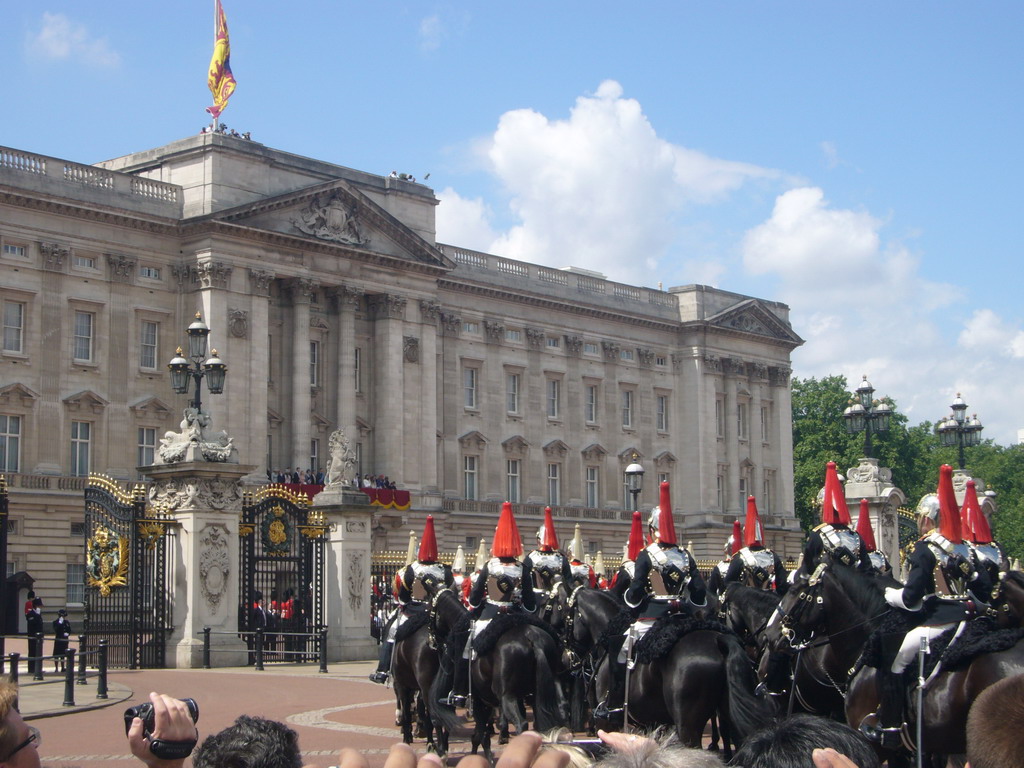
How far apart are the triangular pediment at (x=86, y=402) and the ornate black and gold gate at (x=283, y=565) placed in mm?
22325

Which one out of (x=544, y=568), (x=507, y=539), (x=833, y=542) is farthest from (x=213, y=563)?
(x=833, y=542)

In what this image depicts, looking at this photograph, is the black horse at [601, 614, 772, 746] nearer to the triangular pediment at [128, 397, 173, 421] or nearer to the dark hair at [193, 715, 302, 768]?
the dark hair at [193, 715, 302, 768]

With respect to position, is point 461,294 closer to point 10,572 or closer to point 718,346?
point 718,346

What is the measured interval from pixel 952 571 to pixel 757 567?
23.5 feet

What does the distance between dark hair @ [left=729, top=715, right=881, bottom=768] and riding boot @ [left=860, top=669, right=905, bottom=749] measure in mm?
7150

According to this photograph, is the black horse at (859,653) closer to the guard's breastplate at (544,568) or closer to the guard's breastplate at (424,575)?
the guard's breastplate at (544,568)

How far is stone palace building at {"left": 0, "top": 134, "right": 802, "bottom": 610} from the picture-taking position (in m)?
50.9

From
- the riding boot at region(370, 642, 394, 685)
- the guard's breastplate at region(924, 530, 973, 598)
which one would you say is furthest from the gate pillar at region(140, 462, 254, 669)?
the guard's breastplate at region(924, 530, 973, 598)

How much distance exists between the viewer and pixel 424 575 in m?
17.5

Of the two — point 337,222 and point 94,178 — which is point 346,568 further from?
point 337,222

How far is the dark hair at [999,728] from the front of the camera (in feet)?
13.8

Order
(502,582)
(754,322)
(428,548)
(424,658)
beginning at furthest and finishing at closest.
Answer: (754,322)
(428,548)
(424,658)
(502,582)

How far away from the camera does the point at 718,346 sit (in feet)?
255

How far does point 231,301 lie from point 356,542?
1013 inches
